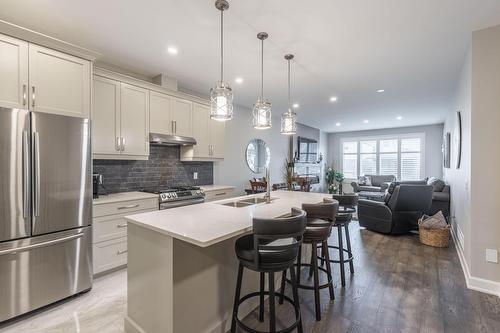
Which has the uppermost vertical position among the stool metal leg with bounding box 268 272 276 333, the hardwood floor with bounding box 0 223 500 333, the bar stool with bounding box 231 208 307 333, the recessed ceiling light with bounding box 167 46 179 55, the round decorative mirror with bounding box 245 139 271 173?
the recessed ceiling light with bounding box 167 46 179 55

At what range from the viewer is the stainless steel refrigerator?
2025mm

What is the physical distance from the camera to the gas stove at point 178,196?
3328 mm

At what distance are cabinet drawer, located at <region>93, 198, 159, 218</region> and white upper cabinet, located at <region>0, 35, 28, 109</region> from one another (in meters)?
1.22

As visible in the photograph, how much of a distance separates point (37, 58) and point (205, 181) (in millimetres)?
3010

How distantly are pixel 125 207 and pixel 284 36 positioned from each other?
2.72 metres

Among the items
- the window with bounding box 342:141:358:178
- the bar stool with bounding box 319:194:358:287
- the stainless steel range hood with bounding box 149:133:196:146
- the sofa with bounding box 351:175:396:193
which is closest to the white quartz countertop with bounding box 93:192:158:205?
the stainless steel range hood with bounding box 149:133:196:146

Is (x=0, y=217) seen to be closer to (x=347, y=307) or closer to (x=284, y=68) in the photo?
(x=347, y=307)

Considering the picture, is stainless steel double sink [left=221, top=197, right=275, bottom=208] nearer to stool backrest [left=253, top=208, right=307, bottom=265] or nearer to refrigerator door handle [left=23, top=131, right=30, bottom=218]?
stool backrest [left=253, top=208, right=307, bottom=265]

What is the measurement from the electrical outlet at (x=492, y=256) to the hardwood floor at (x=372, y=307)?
360mm

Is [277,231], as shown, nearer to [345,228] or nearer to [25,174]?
[345,228]

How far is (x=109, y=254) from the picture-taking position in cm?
288

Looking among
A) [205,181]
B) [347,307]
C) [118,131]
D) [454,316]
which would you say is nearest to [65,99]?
[118,131]

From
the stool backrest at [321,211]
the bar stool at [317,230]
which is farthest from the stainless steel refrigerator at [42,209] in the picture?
the stool backrest at [321,211]

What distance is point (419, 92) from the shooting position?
4637mm
